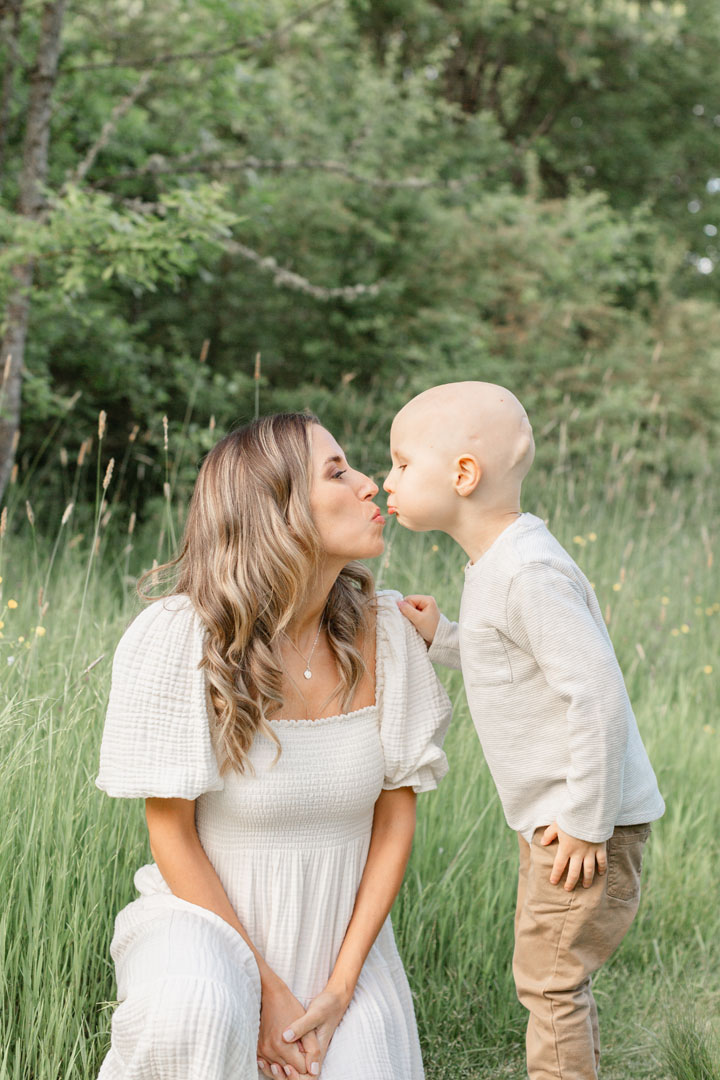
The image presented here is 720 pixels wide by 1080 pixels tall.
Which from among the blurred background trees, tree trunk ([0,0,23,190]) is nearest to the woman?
the blurred background trees

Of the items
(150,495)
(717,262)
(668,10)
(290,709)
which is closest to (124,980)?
(290,709)

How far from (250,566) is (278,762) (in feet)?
1.26

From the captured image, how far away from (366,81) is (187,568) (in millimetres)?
7923

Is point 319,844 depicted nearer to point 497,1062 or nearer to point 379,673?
point 379,673

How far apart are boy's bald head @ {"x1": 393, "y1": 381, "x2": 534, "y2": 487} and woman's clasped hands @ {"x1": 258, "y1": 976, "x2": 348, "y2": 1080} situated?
3.41ft

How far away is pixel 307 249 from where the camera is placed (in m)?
8.43

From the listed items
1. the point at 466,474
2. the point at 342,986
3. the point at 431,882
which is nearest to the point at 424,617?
the point at 466,474

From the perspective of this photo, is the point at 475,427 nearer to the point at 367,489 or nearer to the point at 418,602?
the point at 367,489

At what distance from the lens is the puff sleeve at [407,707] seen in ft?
6.79

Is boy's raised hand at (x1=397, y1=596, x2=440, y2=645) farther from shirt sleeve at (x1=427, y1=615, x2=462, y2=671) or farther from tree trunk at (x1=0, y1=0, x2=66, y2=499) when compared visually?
tree trunk at (x1=0, y1=0, x2=66, y2=499)

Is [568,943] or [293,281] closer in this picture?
[568,943]

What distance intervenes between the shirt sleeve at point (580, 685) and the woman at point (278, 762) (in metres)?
0.34

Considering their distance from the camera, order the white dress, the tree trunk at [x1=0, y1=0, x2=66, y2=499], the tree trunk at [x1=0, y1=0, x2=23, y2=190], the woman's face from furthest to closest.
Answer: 1. the tree trunk at [x1=0, y1=0, x2=23, y2=190]
2. the tree trunk at [x1=0, y1=0, x2=66, y2=499]
3. the woman's face
4. the white dress

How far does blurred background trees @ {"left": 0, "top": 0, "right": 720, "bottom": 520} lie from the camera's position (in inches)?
220
